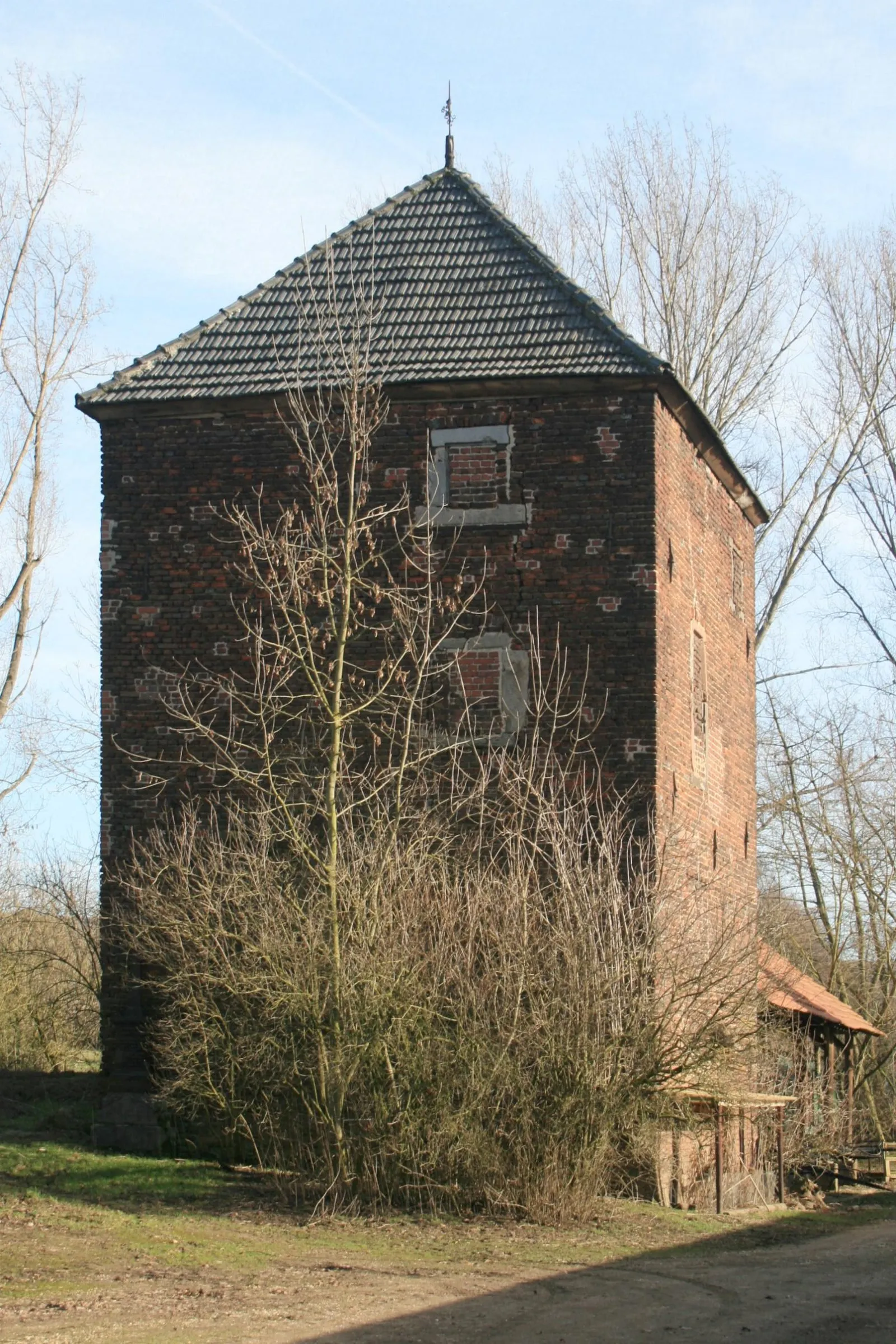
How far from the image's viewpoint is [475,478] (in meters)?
18.1

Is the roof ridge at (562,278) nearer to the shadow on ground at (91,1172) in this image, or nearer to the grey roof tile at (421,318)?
the grey roof tile at (421,318)

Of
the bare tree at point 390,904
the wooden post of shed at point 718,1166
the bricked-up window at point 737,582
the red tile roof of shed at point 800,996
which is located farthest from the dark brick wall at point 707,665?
the wooden post of shed at point 718,1166

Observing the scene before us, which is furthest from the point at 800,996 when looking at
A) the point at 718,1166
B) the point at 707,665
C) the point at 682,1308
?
the point at 682,1308

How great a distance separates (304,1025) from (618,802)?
13.1 ft

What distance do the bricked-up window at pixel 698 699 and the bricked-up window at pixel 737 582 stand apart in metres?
2.34

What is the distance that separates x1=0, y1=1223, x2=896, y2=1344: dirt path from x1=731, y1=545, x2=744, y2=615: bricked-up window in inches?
428

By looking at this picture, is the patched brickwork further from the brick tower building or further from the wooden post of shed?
the wooden post of shed

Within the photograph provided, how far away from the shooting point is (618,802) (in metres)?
17.0

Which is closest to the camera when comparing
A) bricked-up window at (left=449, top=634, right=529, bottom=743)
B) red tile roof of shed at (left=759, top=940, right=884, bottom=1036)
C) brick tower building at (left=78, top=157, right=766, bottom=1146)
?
bricked-up window at (left=449, top=634, right=529, bottom=743)

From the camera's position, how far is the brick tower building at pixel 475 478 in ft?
58.1

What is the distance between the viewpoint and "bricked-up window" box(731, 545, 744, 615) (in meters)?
22.5

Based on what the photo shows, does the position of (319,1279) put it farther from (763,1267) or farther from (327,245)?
(327,245)

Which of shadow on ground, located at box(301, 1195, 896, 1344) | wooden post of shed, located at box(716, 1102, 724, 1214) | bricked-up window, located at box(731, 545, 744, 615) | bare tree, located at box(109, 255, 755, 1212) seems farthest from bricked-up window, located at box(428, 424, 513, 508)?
shadow on ground, located at box(301, 1195, 896, 1344)

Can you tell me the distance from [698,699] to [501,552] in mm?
3476
